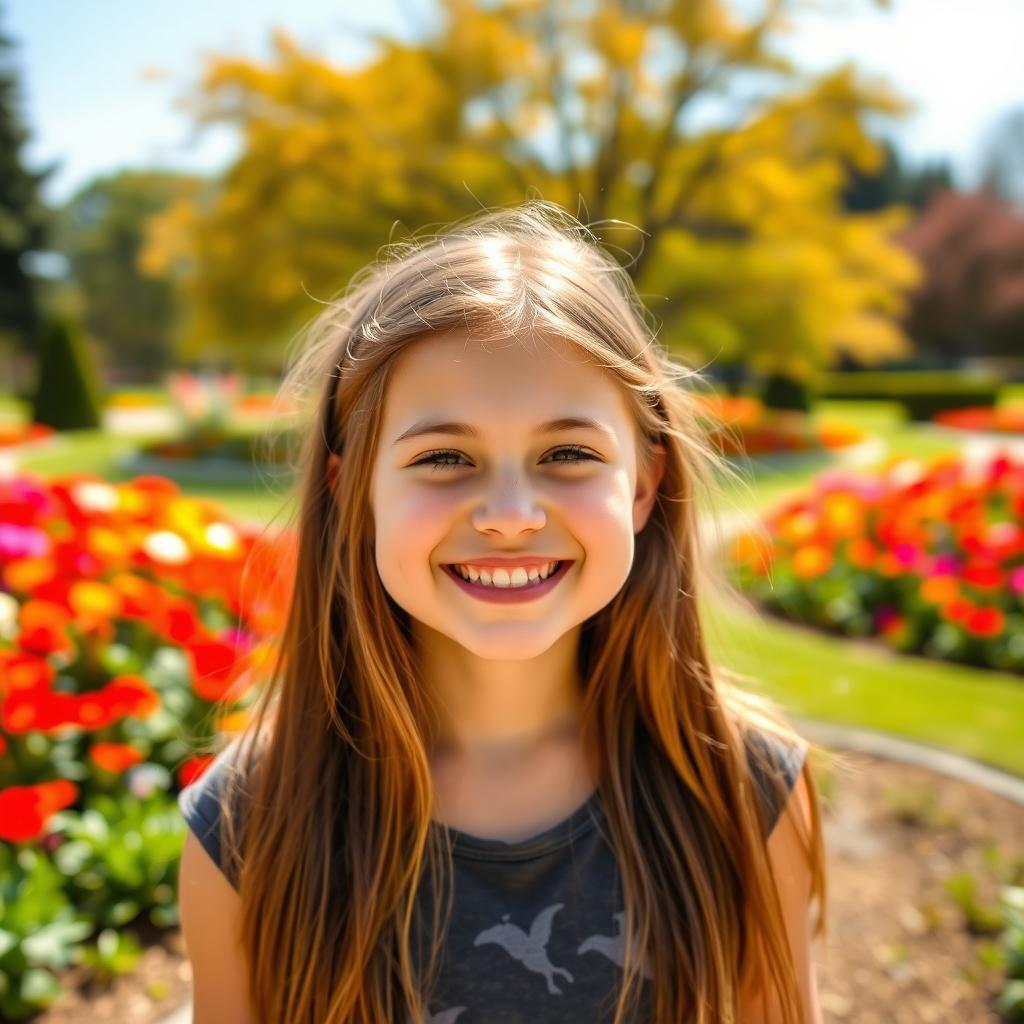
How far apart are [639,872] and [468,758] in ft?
0.97

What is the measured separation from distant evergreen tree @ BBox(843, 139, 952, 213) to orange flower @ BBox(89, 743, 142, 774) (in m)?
55.7

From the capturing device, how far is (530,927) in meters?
1.28

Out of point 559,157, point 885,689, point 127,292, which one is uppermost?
point 127,292

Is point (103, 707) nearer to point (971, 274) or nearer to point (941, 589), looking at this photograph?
point (941, 589)

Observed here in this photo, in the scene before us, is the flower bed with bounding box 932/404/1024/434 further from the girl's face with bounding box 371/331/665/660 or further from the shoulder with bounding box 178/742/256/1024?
the shoulder with bounding box 178/742/256/1024

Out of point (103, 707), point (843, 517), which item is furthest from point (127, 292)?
point (103, 707)

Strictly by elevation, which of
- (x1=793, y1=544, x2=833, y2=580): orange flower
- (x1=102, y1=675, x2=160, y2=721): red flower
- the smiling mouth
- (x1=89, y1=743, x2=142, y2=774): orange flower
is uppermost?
the smiling mouth

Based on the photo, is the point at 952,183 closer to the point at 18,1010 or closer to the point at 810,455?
the point at 810,455

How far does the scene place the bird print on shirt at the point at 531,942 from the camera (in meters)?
1.26

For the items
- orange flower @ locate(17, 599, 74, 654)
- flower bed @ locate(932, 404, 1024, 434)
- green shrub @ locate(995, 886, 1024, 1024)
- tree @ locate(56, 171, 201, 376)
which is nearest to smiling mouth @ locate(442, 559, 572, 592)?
green shrub @ locate(995, 886, 1024, 1024)

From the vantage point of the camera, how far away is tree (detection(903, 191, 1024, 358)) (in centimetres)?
3800

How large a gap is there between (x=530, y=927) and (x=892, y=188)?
191 ft

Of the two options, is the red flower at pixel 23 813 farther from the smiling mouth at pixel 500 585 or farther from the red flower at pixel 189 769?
the smiling mouth at pixel 500 585

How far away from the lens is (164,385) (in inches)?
1629
